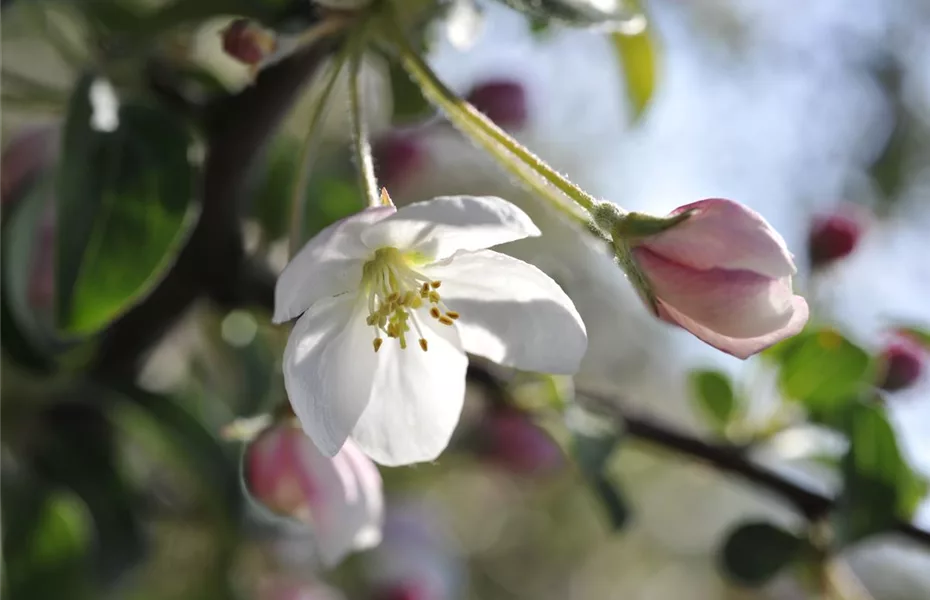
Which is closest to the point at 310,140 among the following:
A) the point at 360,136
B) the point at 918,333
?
the point at 360,136

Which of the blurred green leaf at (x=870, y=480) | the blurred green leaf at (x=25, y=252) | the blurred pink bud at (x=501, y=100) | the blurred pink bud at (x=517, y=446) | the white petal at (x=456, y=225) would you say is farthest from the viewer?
the blurred pink bud at (x=517, y=446)

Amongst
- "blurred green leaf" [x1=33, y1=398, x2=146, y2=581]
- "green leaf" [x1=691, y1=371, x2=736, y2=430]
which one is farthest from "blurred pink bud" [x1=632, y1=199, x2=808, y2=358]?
"blurred green leaf" [x1=33, y1=398, x2=146, y2=581]

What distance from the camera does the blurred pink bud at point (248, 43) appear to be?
510 mm

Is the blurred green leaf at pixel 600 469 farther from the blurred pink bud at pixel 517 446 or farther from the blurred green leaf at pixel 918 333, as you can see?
the blurred green leaf at pixel 918 333

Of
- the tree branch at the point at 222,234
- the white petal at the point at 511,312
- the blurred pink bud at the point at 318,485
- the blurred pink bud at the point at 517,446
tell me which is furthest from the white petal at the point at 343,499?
the blurred pink bud at the point at 517,446

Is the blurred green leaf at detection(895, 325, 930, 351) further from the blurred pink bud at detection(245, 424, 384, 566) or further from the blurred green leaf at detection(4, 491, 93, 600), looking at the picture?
the blurred green leaf at detection(4, 491, 93, 600)

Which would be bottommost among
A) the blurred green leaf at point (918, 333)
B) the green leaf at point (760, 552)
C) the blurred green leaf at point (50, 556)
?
the blurred green leaf at point (50, 556)

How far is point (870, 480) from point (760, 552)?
0.40ft

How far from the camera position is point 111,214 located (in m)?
0.56

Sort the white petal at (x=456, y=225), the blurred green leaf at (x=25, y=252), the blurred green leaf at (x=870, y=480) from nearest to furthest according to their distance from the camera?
the white petal at (x=456, y=225) < the blurred green leaf at (x=25, y=252) < the blurred green leaf at (x=870, y=480)

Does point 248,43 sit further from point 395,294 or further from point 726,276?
point 726,276

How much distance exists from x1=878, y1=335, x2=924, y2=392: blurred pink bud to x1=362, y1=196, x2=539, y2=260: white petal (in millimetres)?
484

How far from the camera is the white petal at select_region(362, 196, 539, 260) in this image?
392 mm

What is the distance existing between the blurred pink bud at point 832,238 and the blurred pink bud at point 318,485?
50 centimetres
